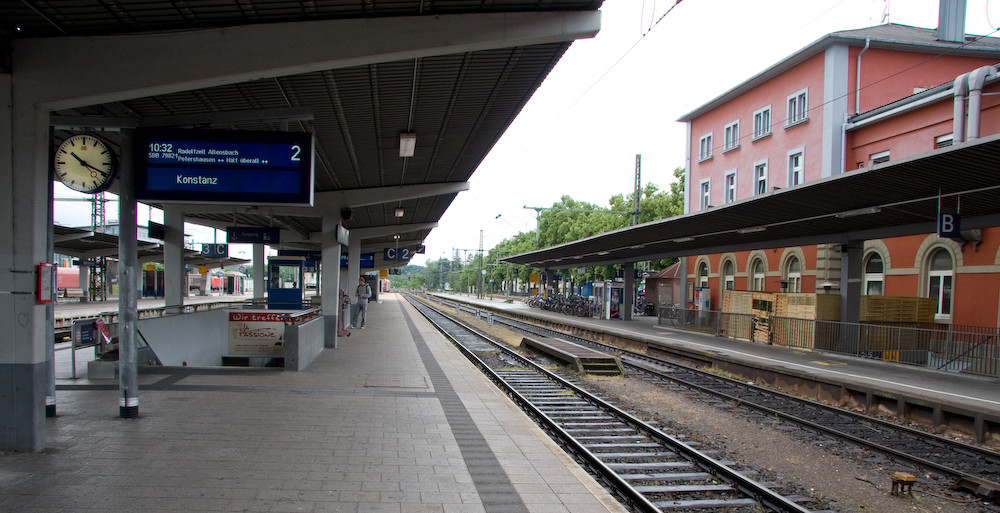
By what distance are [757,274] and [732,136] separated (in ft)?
24.4

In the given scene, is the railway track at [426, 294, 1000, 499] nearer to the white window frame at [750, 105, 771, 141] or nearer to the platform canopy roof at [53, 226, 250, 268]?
the white window frame at [750, 105, 771, 141]

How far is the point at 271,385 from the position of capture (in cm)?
953

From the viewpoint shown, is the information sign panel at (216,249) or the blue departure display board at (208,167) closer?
the blue departure display board at (208,167)

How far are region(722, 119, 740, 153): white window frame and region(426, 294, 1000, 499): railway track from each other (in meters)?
19.7

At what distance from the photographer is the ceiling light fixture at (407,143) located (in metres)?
10.2

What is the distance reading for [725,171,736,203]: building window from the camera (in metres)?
30.3

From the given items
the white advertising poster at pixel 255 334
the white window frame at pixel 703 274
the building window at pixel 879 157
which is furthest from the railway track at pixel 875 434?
the white window frame at pixel 703 274

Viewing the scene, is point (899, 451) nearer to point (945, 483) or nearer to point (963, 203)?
point (945, 483)

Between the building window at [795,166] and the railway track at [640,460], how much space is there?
18733 mm

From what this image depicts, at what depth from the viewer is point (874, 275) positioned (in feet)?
74.5

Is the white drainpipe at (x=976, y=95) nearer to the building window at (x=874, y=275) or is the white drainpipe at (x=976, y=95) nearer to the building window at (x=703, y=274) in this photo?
the building window at (x=874, y=275)

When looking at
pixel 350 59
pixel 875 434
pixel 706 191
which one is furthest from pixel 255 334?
pixel 706 191

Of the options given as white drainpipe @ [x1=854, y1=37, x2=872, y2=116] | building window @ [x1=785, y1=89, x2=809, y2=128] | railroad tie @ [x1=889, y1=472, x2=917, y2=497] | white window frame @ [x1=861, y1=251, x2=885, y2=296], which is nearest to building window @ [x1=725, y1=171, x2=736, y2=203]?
building window @ [x1=785, y1=89, x2=809, y2=128]

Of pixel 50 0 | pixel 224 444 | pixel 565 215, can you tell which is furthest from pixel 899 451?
pixel 565 215
